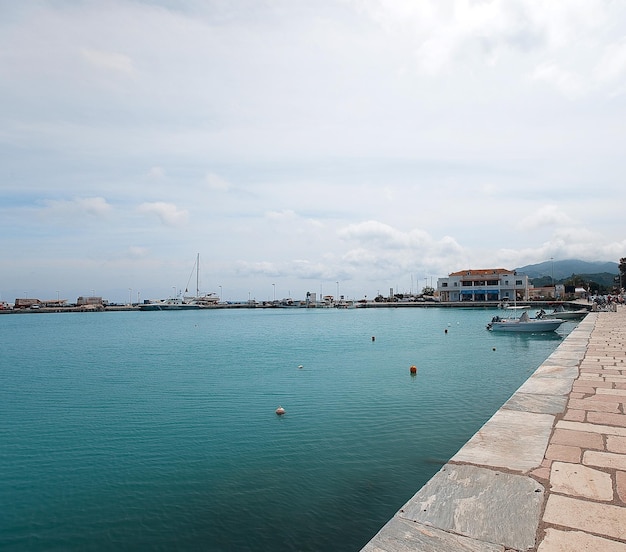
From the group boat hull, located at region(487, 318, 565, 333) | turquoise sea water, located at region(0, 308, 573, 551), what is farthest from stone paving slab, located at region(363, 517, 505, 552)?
boat hull, located at region(487, 318, 565, 333)

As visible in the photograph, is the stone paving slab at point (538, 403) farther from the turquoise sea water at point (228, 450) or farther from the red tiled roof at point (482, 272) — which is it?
the red tiled roof at point (482, 272)

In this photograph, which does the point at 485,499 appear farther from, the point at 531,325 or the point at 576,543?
the point at 531,325

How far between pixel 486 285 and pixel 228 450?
9850 centimetres

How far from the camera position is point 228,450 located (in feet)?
32.6

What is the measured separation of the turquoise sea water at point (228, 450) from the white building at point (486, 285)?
80.1 metres

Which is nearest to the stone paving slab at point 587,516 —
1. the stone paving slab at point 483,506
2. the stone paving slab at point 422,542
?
the stone paving slab at point 483,506

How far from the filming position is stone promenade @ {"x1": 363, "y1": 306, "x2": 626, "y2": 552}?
303cm

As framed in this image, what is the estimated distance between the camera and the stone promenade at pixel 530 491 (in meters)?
3.03

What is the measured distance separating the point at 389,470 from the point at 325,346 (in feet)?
82.8

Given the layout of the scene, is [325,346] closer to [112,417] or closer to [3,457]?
[112,417]

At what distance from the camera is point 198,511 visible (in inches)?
280

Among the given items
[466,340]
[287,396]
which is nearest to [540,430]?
[287,396]

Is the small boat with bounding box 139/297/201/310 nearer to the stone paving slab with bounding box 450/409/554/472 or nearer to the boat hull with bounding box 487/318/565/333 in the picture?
the boat hull with bounding box 487/318/565/333

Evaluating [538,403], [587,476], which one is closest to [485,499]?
[587,476]
